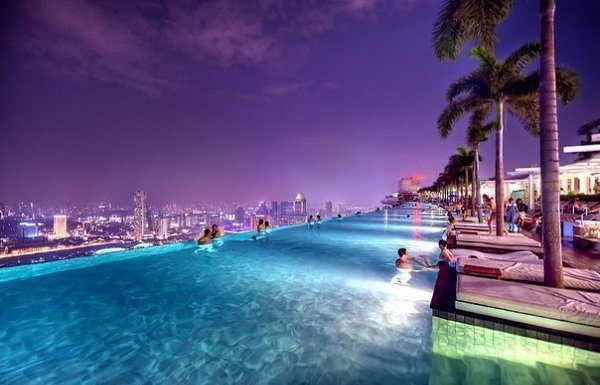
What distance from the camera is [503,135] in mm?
10906

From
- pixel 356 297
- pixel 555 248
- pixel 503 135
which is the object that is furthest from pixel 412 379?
pixel 503 135

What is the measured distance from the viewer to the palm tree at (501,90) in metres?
10.5

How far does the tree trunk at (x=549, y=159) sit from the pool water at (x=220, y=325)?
2.46 meters

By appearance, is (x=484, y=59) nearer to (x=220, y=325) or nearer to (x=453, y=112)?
(x=453, y=112)

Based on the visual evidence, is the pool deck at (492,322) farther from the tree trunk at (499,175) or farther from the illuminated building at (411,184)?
the illuminated building at (411,184)

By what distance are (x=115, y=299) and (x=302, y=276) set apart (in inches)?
208

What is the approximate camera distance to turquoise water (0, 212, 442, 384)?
4.01 meters

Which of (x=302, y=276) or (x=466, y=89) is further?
(x=466, y=89)

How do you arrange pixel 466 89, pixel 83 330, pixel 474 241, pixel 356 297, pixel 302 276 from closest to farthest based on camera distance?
pixel 83 330
pixel 356 297
pixel 302 276
pixel 474 241
pixel 466 89

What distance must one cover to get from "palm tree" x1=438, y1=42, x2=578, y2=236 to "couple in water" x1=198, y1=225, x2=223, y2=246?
43.8 feet

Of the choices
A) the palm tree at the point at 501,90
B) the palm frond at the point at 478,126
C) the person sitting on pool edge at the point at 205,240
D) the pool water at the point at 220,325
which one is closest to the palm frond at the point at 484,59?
the palm tree at the point at 501,90

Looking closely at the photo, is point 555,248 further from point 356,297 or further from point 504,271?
point 356,297

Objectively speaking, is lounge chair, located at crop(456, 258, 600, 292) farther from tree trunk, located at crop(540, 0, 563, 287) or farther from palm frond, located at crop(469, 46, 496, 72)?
palm frond, located at crop(469, 46, 496, 72)

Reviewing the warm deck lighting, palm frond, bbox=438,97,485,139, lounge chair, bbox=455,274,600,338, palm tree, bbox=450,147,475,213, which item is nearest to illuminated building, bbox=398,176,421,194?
palm tree, bbox=450,147,475,213
